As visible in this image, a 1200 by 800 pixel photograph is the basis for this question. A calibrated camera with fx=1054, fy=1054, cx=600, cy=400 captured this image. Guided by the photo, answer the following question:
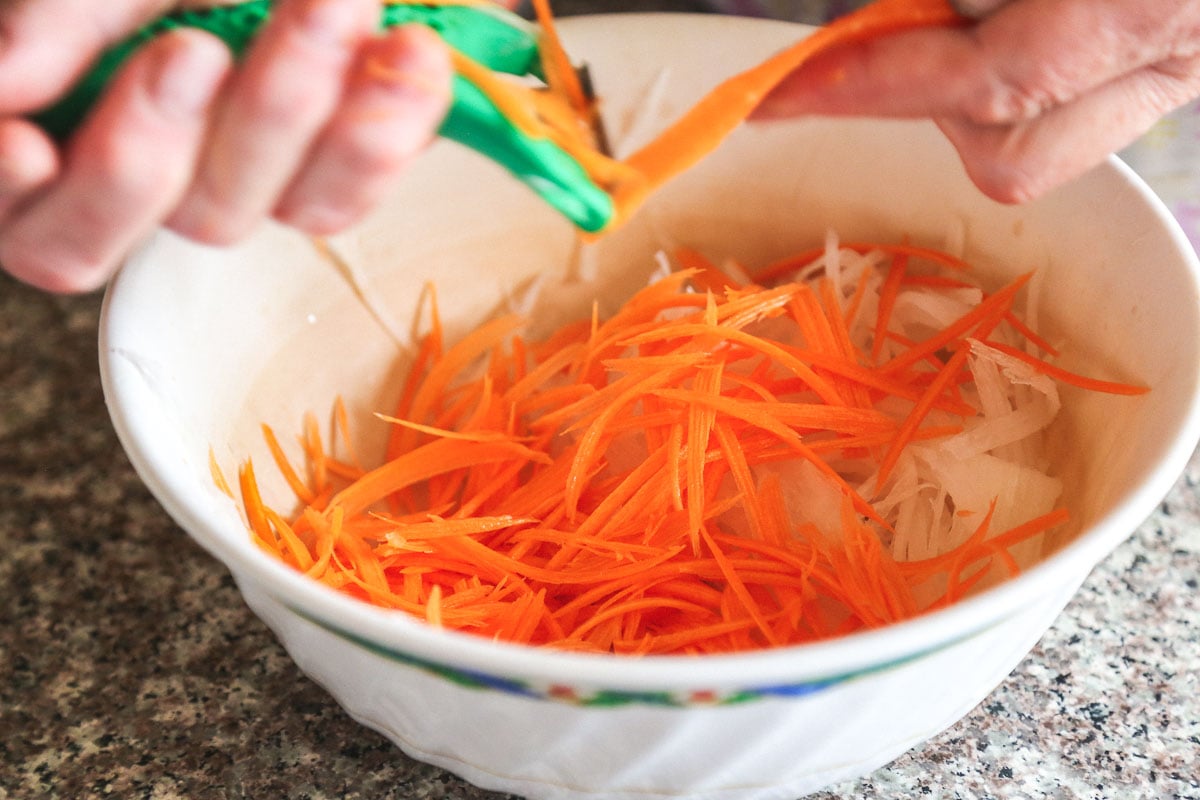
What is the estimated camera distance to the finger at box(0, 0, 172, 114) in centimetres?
58

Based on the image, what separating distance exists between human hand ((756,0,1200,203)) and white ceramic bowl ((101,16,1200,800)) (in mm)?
130

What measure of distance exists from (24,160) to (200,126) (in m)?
0.09

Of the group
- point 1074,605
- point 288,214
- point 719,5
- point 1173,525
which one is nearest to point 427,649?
point 288,214

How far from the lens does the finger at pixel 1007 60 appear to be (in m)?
0.71

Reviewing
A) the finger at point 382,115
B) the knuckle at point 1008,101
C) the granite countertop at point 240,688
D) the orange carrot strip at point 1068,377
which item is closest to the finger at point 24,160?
the finger at point 382,115

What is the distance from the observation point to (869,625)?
81cm

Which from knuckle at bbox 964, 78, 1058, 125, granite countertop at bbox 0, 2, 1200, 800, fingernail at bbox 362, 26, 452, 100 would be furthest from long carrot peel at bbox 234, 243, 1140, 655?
fingernail at bbox 362, 26, 452, 100

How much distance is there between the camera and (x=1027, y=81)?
2.36 ft

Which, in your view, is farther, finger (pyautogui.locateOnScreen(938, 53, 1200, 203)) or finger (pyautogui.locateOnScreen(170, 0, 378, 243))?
finger (pyautogui.locateOnScreen(938, 53, 1200, 203))

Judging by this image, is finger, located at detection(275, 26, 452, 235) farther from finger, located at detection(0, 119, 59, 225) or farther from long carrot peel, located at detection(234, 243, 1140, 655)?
long carrot peel, located at detection(234, 243, 1140, 655)

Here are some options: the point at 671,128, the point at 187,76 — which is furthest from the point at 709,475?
the point at 187,76

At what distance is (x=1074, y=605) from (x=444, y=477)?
0.59 meters

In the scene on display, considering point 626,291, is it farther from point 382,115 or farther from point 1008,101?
point 382,115

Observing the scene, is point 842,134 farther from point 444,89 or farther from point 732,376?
point 444,89
